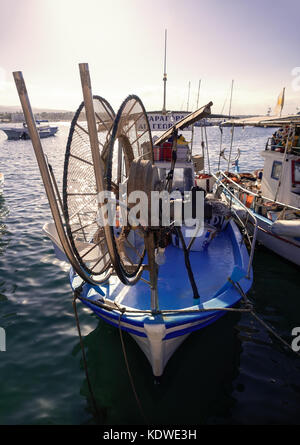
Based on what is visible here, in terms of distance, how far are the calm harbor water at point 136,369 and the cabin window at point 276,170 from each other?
5.58 meters

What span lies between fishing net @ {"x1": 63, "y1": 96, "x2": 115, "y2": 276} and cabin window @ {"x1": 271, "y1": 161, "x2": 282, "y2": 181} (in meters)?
9.65

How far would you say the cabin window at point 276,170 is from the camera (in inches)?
467

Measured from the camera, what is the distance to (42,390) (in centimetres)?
520

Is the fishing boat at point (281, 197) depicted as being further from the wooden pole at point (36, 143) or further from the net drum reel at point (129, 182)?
the wooden pole at point (36, 143)

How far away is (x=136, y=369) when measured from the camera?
549 centimetres

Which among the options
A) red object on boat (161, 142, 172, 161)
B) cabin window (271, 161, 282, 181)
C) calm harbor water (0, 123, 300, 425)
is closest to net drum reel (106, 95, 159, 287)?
calm harbor water (0, 123, 300, 425)

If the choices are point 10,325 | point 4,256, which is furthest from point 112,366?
point 4,256

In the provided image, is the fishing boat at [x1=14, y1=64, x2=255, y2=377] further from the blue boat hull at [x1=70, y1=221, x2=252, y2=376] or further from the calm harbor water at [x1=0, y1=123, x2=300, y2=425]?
the calm harbor water at [x1=0, y1=123, x2=300, y2=425]

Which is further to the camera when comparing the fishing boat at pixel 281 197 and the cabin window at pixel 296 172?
the cabin window at pixel 296 172

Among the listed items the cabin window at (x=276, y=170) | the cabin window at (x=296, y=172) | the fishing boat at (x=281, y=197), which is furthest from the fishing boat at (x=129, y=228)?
the cabin window at (x=276, y=170)

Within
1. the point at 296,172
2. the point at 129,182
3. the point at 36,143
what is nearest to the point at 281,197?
the point at 296,172

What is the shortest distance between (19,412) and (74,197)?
415 centimetres
